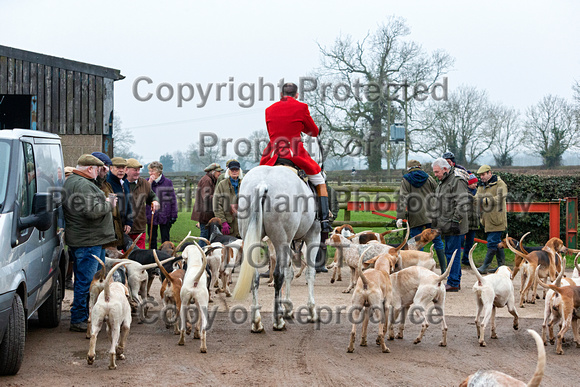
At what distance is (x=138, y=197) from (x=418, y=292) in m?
4.47

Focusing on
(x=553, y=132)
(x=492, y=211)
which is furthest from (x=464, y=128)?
(x=492, y=211)

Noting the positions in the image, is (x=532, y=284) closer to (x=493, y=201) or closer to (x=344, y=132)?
(x=493, y=201)

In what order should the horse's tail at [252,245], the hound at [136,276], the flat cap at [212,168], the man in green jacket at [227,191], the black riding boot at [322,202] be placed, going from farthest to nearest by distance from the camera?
1. the flat cap at [212,168]
2. the man in green jacket at [227,191]
3. the black riding boot at [322,202]
4. the hound at [136,276]
5. the horse's tail at [252,245]

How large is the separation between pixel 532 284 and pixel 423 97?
25.4m

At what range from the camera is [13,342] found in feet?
15.6

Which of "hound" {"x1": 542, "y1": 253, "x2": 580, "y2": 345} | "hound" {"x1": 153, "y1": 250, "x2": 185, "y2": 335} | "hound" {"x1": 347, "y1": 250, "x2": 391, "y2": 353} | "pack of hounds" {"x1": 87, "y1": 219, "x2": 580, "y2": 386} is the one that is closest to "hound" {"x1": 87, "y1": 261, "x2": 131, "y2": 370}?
"pack of hounds" {"x1": 87, "y1": 219, "x2": 580, "y2": 386}

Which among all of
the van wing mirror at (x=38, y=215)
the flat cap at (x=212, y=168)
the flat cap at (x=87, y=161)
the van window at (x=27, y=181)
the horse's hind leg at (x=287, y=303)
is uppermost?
the flat cap at (x=212, y=168)

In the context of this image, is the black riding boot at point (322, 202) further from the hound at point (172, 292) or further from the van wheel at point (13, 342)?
the van wheel at point (13, 342)

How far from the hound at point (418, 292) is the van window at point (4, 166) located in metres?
3.84

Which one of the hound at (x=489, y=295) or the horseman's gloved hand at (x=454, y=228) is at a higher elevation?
the horseman's gloved hand at (x=454, y=228)

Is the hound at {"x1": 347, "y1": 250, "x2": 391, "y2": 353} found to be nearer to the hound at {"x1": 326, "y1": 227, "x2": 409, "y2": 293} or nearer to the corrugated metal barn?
the hound at {"x1": 326, "y1": 227, "x2": 409, "y2": 293}

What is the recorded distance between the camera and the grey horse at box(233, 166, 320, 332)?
6531mm

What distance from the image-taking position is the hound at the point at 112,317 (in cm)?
521

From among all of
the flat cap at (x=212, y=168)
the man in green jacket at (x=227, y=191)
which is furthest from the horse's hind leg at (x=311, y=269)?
the flat cap at (x=212, y=168)
